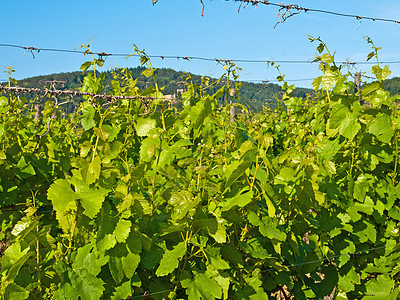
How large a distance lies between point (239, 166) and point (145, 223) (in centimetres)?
49

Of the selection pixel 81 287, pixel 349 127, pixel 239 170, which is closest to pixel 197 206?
pixel 239 170

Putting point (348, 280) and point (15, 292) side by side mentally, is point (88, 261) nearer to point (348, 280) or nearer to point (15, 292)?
point (15, 292)

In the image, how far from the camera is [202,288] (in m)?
1.74

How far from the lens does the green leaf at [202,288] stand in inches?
67.3

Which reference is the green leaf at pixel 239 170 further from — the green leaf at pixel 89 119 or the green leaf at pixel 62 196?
the green leaf at pixel 89 119

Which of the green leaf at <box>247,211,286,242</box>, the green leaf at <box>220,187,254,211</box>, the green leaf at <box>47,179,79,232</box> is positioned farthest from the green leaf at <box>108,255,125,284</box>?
the green leaf at <box>247,211,286,242</box>

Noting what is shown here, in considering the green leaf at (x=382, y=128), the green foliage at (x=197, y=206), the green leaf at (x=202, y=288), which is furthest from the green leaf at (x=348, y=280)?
the green leaf at (x=202, y=288)

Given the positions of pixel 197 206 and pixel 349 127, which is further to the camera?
pixel 349 127

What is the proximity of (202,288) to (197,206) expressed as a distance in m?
0.35

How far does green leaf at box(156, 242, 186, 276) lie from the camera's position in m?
1.66

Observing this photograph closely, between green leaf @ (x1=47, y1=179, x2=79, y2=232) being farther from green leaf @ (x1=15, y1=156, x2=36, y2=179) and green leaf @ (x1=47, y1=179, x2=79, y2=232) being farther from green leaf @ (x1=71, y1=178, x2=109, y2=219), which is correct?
green leaf @ (x1=15, y1=156, x2=36, y2=179)

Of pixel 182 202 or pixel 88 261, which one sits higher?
pixel 182 202

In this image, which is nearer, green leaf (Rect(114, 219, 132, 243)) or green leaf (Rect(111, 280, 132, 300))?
green leaf (Rect(114, 219, 132, 243))

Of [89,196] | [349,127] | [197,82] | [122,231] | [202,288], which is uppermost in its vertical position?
[197,82]
